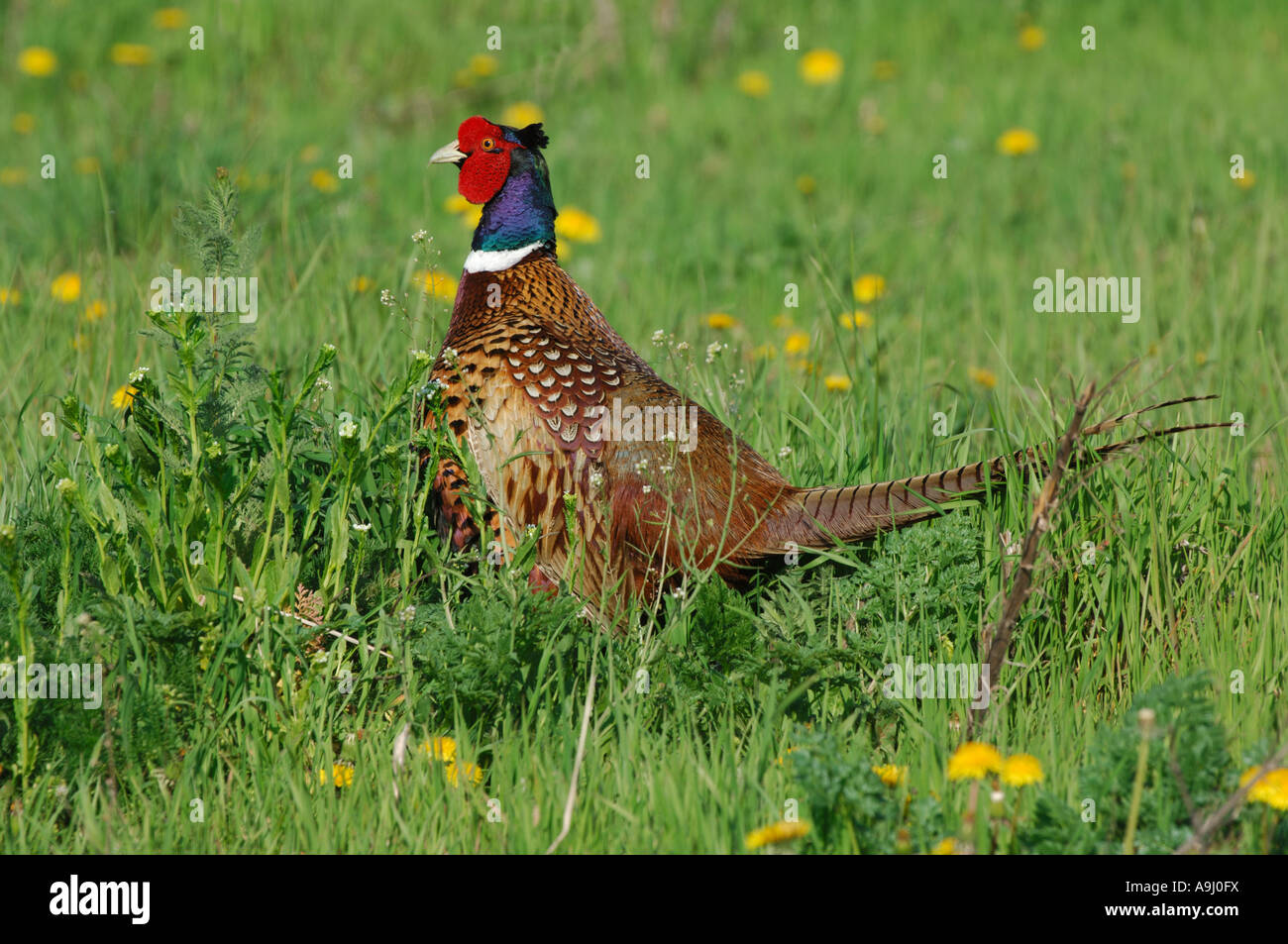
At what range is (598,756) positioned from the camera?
2.48m

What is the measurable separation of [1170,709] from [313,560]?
5.98 ft

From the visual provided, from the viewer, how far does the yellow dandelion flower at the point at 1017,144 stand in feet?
20.5

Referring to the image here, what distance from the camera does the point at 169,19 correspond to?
7914mm

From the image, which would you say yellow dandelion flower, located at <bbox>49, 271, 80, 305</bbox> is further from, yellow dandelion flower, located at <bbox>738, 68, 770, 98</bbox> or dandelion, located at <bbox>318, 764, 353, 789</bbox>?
yellow dandelion flower, located at <bbox>738, 68, 770, 98</bbox>

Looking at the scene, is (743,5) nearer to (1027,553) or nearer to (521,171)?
(521,171)

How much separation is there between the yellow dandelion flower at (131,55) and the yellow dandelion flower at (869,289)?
4.58 m

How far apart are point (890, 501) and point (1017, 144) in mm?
3931

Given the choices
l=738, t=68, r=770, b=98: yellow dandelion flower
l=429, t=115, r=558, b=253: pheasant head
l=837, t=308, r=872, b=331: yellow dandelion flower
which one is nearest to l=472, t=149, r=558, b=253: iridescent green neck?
l=429, t=115, r=558, b=253: pheasant head

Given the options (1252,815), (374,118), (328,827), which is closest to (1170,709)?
(1252,815)

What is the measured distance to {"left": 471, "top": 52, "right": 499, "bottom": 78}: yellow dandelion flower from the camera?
309 inches

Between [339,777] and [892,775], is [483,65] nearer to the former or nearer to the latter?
[339,777]

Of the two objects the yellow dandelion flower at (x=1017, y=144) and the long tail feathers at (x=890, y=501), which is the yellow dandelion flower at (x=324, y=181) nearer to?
the yellow dandelion flower at (x=1017, y=144)

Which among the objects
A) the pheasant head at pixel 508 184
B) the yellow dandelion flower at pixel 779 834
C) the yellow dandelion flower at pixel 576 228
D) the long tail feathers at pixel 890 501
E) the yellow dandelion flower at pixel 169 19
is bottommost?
the yellow dandelion flower at pixel 779 834

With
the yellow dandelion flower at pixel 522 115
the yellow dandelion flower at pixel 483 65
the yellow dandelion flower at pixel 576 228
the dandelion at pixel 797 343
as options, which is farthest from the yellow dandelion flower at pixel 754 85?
the dandelion at pixel 797 343
